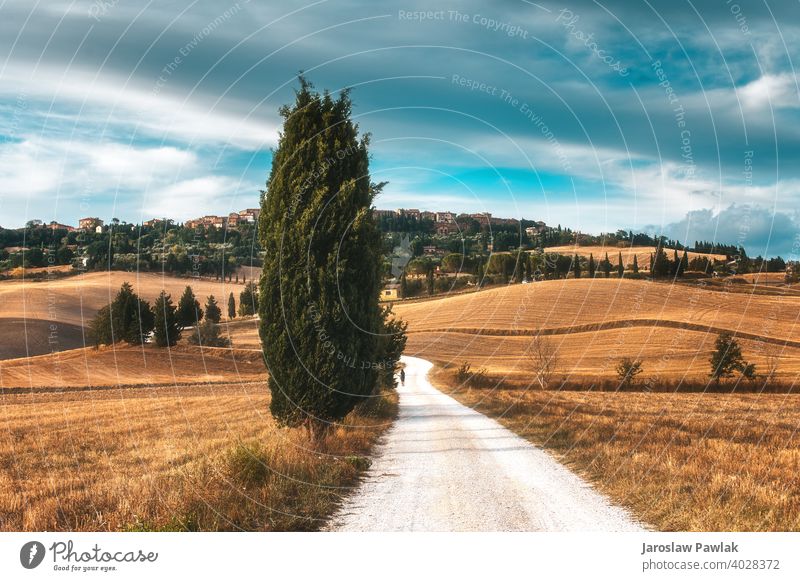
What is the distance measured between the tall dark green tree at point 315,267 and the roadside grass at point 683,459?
6.00m

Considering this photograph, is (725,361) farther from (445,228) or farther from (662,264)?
(445,228)

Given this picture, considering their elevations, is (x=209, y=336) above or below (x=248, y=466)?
below

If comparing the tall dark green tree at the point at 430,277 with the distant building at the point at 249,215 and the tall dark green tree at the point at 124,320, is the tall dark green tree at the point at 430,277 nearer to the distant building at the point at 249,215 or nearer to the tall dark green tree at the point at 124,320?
the distant building at the point at 249,215

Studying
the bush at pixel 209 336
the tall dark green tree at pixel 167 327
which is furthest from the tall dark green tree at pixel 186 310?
the bush at pixel 209 336

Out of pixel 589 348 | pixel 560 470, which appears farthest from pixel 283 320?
pixel 589 348

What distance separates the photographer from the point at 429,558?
7727 millimetres

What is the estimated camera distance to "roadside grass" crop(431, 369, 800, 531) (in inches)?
348

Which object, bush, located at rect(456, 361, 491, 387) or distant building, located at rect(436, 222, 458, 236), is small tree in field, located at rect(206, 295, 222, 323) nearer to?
bush, located at rect(456, 361, 491, 387)

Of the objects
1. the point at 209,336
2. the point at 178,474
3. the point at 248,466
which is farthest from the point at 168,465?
the point at 209,336

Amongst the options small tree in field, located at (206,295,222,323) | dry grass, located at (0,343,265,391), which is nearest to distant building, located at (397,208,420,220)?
dry grass, located at (0,343,265,391)

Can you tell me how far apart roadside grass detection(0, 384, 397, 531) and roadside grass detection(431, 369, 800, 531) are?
5.05m

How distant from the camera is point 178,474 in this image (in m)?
10.3

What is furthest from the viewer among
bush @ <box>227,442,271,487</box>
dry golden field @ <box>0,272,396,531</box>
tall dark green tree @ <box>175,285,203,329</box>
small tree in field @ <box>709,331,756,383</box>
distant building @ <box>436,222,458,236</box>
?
tall dark green tree @ <box>175,285,203,329</box>

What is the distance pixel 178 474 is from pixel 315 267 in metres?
6.14
